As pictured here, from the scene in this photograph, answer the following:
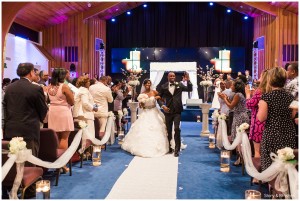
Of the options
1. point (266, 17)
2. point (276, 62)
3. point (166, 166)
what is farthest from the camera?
point (266, 17)

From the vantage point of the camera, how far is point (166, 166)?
565 cm

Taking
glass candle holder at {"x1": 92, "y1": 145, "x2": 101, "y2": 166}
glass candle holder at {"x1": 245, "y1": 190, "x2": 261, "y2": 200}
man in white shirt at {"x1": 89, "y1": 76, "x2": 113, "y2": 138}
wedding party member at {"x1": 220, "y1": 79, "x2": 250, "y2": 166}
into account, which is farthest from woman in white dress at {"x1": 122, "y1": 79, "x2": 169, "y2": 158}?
glass candle holder at {"x1": 245, "y1": 190, "x2": 261, "y2": 200}

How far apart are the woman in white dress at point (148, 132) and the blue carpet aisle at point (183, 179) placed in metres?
0.23

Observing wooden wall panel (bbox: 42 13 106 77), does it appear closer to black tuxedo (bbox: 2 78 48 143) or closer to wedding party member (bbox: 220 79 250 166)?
wedding party member (bbox: 220 79 250 166)

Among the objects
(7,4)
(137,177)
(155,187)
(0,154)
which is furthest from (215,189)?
(7,4)

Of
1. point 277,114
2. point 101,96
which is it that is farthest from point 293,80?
point 101,96

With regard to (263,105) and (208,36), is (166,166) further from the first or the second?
(208,36)

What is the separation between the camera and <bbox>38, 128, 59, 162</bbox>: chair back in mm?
4297

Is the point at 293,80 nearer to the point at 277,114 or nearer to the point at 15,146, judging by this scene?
the point at 277,114

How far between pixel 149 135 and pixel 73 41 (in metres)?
9.86

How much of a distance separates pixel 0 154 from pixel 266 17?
13.9 metres

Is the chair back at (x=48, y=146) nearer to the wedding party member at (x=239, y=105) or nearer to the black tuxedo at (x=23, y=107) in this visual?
the black tuxedo at (x=23, y=107)

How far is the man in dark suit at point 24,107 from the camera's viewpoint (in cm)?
381

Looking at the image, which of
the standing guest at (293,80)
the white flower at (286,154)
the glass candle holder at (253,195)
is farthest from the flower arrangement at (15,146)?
the standing guest at (293,80)
